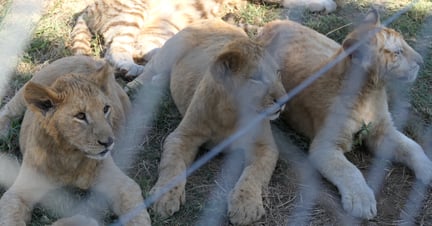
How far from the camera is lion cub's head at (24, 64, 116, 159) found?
2.92 metres

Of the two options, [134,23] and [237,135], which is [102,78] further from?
[134,23]

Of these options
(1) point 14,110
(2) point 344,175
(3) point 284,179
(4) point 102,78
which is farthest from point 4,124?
(2) point 344,175

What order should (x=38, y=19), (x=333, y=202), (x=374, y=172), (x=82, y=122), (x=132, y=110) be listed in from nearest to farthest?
(x=82, y=122)
(x=333, y=202)
(x=374, y=172)
(x=132, y=110)
(x=38, y=19)

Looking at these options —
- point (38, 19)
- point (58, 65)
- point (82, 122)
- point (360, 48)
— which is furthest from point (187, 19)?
point (82, 122)

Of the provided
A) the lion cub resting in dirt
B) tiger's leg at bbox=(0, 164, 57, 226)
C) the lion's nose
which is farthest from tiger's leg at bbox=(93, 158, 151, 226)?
the lion's nose

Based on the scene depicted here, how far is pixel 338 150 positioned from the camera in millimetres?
3615

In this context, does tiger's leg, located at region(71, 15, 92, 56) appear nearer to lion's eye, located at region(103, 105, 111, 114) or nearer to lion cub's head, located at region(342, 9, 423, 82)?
lion's eye, located at region(103, 105, 111, 114)

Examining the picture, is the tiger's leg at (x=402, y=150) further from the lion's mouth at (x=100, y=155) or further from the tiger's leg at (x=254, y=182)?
the lion's mouth at (x=100, y=155)

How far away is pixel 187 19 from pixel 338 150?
1.97 m

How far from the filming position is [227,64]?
3387 millimetres

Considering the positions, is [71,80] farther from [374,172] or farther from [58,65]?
[374,172]

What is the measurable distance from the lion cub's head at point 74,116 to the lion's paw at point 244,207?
0.67m

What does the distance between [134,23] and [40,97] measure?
6.92ft

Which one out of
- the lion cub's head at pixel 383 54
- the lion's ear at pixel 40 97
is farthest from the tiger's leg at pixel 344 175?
the lion's ear at pixel 40 97
